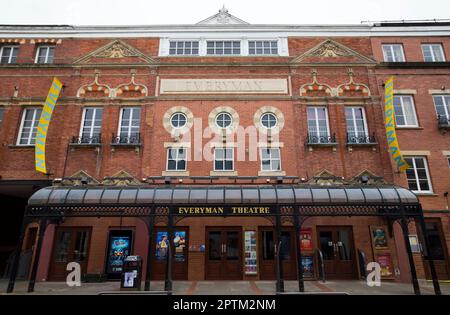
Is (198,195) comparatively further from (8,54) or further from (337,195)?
(8,54)

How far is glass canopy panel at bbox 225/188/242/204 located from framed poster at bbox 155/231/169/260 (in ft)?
13.8

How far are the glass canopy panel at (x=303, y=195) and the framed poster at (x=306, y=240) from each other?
2.89 m

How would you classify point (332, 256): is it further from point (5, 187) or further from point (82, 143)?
point (5, 187)

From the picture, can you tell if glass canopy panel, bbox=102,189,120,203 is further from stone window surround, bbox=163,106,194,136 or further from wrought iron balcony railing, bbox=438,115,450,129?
wrought iron balcony railing, bbox=438,115,450,129

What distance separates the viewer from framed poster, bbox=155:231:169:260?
43.8 ft

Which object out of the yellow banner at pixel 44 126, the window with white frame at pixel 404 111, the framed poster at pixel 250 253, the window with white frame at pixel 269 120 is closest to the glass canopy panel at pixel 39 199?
the yellow banner at pixel 44 126

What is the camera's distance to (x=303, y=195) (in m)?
11.6

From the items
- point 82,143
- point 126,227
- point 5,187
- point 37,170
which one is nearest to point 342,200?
point 126,227

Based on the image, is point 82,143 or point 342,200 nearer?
point 342,200

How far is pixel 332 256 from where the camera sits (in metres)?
13.5

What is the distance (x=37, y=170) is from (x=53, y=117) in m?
3.22

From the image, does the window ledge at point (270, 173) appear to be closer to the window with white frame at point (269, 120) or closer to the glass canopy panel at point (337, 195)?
the window with white frame at point (269, 120)

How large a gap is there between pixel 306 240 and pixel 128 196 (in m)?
8.48

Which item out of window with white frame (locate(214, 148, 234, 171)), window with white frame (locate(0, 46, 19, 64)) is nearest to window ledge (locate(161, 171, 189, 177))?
window with white frame (locate(214, 148, 234, 171))
